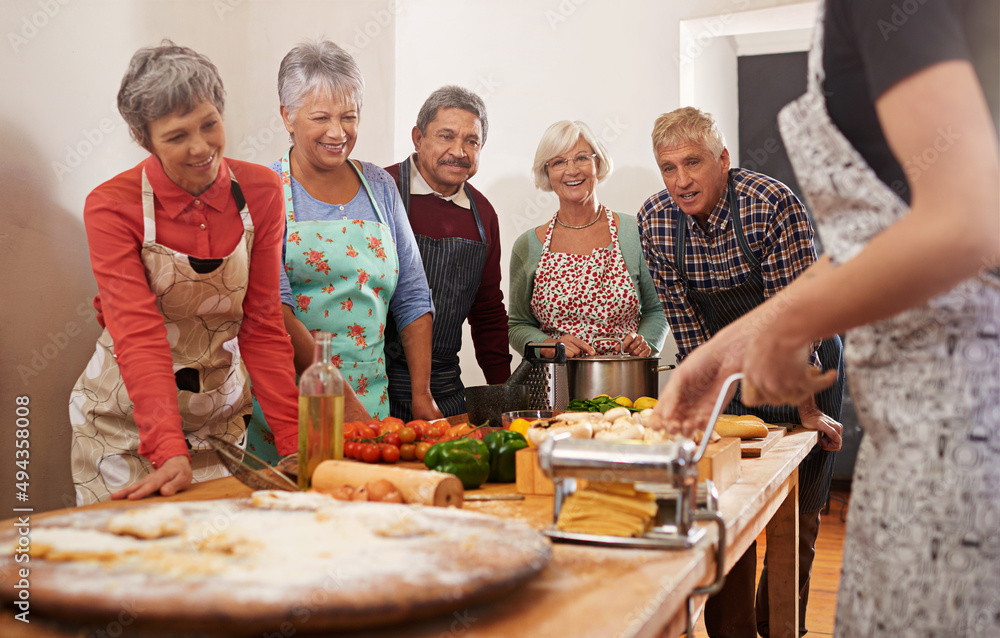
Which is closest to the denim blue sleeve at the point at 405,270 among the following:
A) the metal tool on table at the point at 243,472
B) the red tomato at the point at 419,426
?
the red tomato at the point at 419,426

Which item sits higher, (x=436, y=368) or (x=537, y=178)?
(x=537, y=178)

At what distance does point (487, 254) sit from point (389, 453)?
5.16 ft

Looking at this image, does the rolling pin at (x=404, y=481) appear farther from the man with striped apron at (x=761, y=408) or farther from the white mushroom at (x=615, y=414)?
the man with striped apron at (x=761, y=408)

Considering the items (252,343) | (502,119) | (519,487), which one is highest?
(502,119)

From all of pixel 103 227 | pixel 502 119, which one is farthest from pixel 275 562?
pixel 502 119

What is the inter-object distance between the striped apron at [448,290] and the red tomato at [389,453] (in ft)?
4.16

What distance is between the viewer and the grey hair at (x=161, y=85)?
1442 mm

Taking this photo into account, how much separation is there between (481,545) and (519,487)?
486mm

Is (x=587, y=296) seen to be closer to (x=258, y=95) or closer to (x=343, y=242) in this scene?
(x=343, y=242)

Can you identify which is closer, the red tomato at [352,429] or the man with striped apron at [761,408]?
the red tomato at [352,429]

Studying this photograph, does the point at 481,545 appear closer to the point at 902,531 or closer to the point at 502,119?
the point at 902,531

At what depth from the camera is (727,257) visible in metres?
2.36

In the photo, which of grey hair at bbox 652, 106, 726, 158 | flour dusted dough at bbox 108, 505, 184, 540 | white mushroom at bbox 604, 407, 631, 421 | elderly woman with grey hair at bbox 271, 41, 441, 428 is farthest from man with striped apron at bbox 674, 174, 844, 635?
flour dusted dough at bbox 108, 505, 184, 540

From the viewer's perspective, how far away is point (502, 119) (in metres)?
4.04
